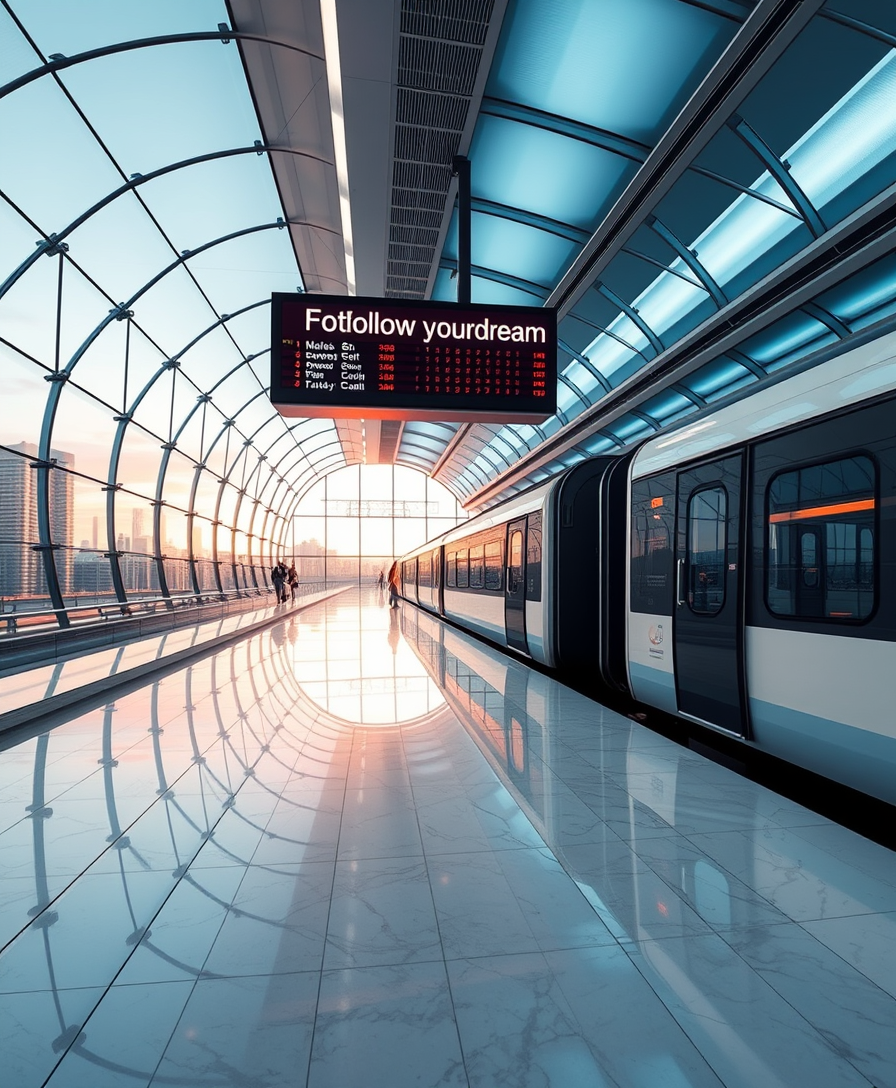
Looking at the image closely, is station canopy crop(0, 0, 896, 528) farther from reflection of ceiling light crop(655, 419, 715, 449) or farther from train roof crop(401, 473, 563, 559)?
train roof crop(401, 473, 563, 559)

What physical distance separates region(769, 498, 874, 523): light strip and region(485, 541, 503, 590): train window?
8.89m

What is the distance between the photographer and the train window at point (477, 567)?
1612 cm

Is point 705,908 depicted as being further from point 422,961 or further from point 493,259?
point 493,259

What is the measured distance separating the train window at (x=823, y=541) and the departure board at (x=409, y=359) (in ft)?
12.5

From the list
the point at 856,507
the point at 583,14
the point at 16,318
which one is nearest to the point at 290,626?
the point at 16,318

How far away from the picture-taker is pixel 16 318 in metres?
11.1

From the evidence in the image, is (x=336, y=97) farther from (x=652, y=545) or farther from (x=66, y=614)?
(x=66, y=614)

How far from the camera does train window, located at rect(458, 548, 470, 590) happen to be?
1834 cm

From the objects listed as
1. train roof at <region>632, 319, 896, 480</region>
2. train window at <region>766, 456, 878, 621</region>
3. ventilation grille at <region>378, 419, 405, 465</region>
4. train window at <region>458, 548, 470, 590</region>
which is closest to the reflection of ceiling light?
train roof at <region>632, 319, 896, 480</region>

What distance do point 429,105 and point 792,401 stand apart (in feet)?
18.0

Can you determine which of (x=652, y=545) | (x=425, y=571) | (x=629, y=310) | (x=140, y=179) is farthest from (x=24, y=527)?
(x=425, y=571)

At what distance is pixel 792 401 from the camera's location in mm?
5090

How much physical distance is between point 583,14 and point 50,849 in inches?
349

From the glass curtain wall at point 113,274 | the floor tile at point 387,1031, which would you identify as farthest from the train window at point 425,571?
the floor tile at point 387,1031
